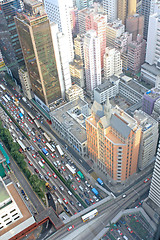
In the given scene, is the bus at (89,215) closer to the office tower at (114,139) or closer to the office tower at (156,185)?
the office tower at (114,139)

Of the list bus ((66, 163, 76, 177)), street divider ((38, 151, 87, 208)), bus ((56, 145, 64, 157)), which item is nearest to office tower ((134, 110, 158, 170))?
bus ((66, 163, 76, 177))

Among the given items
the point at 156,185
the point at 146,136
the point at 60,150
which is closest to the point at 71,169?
the point at 60,150

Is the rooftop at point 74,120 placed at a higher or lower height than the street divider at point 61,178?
higher

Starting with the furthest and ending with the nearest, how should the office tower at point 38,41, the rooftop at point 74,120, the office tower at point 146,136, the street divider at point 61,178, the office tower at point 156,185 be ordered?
the rooftop at point 74,120
the office tower at point 38,41
the street divider at point 61,178
the office tower at point 146,136
the office tower at point 156,185

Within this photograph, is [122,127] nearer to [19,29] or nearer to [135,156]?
[135,156]

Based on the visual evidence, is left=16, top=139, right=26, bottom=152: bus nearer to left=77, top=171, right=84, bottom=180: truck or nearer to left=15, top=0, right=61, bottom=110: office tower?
left=15, top=0, right=61, bottom=110: office tower

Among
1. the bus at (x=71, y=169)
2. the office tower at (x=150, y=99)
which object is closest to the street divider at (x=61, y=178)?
the bus at (x=71, y=169)
